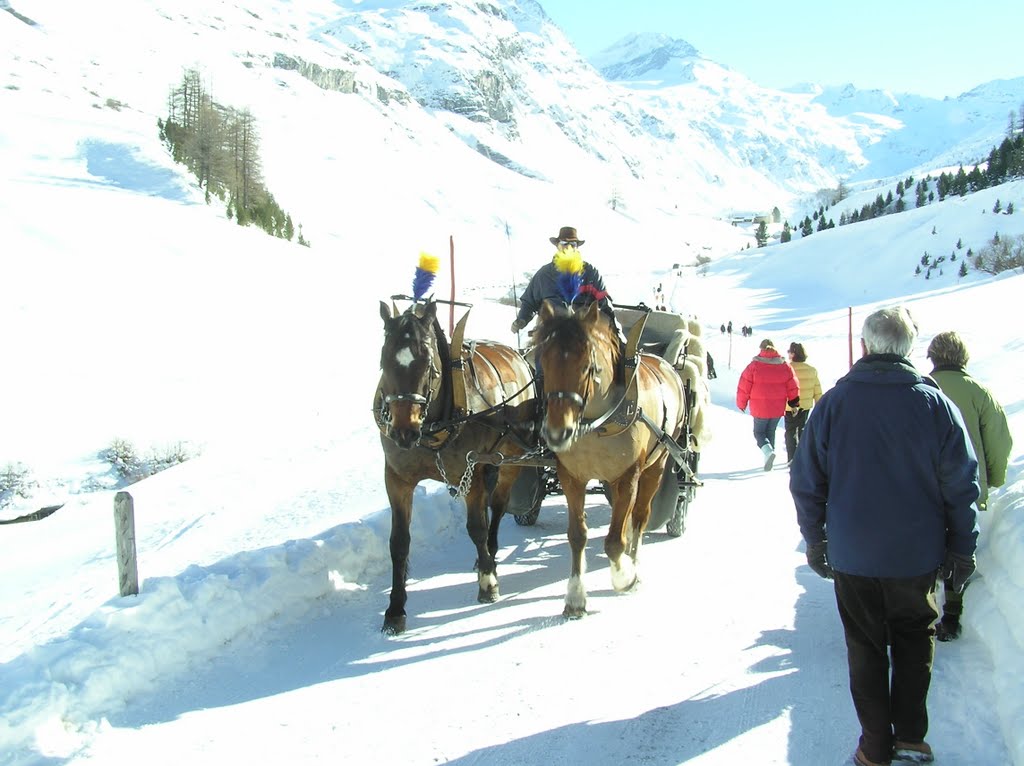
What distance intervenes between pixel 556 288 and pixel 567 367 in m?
1.34

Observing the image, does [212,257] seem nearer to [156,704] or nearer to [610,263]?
[156,704]

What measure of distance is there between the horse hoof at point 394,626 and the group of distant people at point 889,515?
2866 mm

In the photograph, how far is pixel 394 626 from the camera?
531 centimetres

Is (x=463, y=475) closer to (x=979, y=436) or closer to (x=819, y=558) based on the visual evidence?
(x=819, y=558)

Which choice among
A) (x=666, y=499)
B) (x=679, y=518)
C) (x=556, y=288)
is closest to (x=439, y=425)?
(x=556, y=288)

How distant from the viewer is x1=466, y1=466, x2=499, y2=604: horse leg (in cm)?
589

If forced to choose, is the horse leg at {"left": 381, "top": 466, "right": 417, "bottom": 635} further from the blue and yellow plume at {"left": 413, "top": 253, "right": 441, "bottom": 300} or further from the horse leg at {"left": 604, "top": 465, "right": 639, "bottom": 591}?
the horse leg at {"left": 604, "top": 465, "right": 639, "bottom": 591}

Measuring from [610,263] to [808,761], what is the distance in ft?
332

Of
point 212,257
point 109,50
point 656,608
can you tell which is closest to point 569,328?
point 656,608

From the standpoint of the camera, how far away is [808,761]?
3605 millimetres

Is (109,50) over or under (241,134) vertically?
over

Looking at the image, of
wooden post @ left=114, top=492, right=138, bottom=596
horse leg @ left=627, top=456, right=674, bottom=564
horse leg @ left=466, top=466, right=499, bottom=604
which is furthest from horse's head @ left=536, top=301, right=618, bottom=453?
wooden post @ left=114, top=492, right=138, bottom=596

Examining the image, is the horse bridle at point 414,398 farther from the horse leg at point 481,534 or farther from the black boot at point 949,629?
the black boot at point 949,629

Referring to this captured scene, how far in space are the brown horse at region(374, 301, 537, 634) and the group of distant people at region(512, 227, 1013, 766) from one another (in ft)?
8.23
